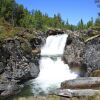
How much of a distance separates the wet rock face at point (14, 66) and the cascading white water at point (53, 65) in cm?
243

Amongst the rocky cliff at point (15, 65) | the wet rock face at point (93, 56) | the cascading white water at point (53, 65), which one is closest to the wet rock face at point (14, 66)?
the rocky cliff at point (15, 65)

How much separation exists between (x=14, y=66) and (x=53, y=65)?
10576 millimetres

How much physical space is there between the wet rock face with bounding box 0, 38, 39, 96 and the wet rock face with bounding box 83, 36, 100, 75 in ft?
27.3

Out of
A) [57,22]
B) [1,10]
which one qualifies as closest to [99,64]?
[1,10]

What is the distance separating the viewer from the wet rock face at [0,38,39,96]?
3394 centimetres

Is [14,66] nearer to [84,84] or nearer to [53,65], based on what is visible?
[53,65]

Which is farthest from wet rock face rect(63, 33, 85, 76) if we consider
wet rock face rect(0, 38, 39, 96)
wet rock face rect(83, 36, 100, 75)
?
wet rock face rect(0, 38, 39, 96)

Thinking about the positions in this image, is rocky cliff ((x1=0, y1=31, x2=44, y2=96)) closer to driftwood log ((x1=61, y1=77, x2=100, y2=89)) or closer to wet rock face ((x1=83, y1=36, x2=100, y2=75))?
wet rock face ((x1=83, y1=36, x2=100, y2=75))

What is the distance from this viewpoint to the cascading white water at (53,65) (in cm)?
3874

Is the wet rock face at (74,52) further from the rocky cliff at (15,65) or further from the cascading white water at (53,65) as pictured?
the rocky cliff at (15,65)

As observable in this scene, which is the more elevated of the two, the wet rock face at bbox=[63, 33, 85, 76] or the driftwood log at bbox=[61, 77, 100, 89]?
the wet rock face at bbox=[63, 33, 85, 76]

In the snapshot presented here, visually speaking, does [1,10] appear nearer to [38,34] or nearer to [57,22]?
[38,34]

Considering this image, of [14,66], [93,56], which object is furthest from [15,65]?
[93,56]

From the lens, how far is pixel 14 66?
119 ft
